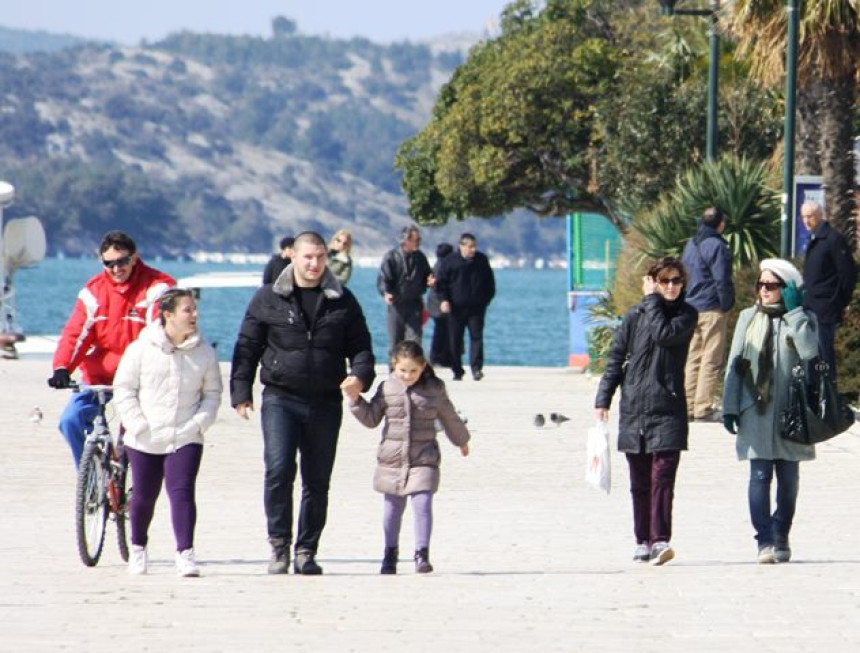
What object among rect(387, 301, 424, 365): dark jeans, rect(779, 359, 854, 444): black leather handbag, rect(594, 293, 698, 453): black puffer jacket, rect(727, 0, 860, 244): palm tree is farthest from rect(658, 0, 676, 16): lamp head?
rect(779, 359, 854, 444): black leather handbag

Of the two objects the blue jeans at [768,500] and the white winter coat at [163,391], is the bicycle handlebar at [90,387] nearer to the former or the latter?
the white winter coat at [163,391]

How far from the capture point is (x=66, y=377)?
9.91 meters

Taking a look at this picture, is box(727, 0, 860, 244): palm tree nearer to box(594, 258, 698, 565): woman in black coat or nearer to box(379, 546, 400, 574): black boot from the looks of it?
box(594, 258, 698, 565): woman in black coat

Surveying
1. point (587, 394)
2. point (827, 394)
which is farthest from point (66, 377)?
point (587, 394)

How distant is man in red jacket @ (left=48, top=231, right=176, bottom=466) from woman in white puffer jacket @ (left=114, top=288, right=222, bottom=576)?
1.16ft

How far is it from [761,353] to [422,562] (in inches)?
75.3

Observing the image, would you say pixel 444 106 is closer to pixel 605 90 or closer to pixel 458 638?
pixel 605 90

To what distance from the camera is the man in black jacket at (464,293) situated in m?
25.6

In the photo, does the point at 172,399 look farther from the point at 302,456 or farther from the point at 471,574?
the point at 471,574

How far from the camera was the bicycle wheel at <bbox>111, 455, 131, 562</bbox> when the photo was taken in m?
10.3

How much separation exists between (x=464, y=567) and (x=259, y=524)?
2.08 metres

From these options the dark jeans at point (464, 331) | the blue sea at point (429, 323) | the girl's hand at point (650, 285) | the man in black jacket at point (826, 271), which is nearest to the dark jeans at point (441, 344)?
the dark jeans at point (464, 331)

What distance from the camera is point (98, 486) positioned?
10.2 m

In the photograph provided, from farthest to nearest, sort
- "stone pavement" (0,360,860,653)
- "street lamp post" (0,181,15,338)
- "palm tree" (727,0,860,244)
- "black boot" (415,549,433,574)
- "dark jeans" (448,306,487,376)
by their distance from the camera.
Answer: "street lamp post" (0,181,15,338) < "dark jeans" (448,306,487,376) < "palm tree" (727,0,860,244) < "black boot" (415,549,433,574) < "stone pavement" (0,360,860,653)
